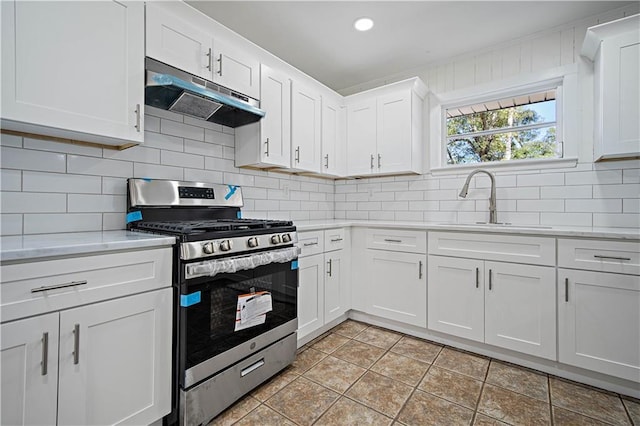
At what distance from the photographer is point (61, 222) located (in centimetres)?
158

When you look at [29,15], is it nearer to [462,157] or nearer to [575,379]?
[462,157]

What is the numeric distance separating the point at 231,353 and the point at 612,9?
→ 3618mm

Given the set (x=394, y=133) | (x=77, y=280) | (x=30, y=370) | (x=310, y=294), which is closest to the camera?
(x=30, y=370)

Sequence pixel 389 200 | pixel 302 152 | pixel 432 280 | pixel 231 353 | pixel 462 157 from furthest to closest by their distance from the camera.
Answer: pixel 389 200 < pixel 462 157 < pixel 302 152 < pixel 432 280 < pixel 231 353

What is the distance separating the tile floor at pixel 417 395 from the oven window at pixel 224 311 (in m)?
0.39

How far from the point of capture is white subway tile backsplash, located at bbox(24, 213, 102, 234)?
1.50 metres

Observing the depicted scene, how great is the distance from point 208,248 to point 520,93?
2.94 m

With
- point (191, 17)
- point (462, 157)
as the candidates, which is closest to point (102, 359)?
point (191, 17)

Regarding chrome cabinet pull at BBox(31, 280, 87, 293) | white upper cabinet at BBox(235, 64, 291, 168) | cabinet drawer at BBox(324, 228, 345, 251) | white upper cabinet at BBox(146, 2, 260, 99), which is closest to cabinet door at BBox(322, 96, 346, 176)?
white upper cabinet at BBox(235, 64, 291, 168)

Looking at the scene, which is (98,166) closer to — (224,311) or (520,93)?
(224,311)

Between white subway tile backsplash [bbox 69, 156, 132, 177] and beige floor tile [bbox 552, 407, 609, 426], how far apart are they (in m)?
2.79

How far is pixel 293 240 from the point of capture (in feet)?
6.64

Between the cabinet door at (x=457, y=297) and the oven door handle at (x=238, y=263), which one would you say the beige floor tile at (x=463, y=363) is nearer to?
the cabinet door at (x=457, y=297)

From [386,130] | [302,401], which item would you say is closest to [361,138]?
[386,130]
